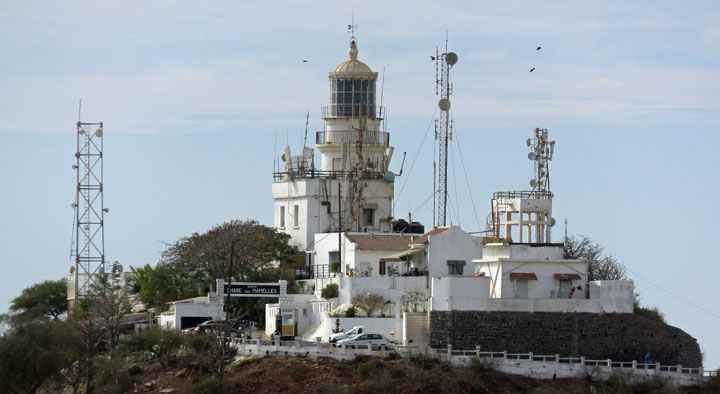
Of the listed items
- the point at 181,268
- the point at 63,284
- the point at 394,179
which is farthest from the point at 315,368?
the point at 63,284

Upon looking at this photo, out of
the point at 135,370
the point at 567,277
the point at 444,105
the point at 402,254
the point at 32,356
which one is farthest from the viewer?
the point at 444,105

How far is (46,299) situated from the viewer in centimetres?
9056

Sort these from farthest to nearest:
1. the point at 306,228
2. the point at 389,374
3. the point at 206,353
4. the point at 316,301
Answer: the point at 306,228
the point at 316,301
the point at 206,353
the point at 389,374

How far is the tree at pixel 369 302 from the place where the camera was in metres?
68.9

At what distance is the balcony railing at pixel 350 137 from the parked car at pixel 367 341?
80.9ft

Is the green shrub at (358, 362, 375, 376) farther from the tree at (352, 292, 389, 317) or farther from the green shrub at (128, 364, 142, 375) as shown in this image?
the green shrub at (128, 364, 142, 375)

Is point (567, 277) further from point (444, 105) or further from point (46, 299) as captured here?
point (46, 299)

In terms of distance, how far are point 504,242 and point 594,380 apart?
7811 mm

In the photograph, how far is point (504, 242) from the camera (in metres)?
67.9

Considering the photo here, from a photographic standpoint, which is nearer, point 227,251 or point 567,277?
point 567,277

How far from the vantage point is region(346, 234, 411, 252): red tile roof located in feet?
251

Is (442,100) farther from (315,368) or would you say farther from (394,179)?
(315,368)

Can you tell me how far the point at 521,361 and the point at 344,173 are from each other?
2555 centimetres

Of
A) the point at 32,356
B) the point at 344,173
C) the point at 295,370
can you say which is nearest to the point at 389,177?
the point at 344,173
